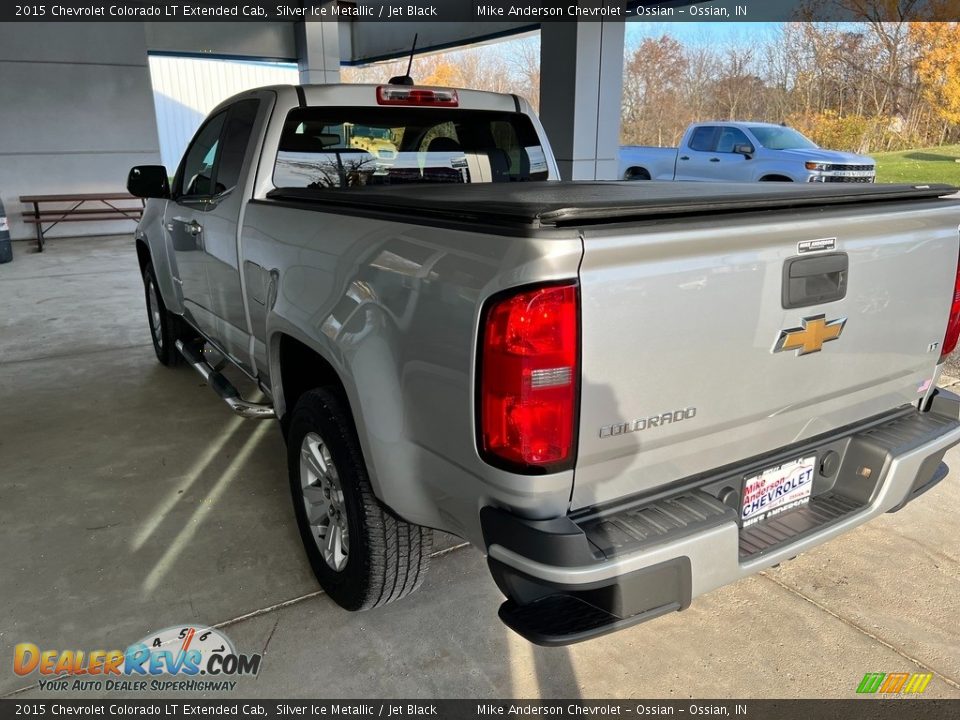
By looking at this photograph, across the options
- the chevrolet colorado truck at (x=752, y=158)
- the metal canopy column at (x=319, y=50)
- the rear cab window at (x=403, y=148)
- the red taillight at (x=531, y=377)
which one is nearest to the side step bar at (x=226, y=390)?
the rear cab window at (x=403, y=148)

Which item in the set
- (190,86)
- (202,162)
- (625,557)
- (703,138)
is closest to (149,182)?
(202,162)

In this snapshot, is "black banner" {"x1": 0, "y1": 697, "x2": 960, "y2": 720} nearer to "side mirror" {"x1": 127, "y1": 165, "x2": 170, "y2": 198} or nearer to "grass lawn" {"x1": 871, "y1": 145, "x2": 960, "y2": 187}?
"side mirror" {"x1": 127, "y1": 165, "x2": 170, "y2": 198}

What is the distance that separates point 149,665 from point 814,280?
2.36 metres

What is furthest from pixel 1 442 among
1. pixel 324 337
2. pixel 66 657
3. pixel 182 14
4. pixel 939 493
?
pixel 182 14

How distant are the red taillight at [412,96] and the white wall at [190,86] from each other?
19680 mm

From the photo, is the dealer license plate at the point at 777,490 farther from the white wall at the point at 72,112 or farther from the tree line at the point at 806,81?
the white wall at the point at 72,112

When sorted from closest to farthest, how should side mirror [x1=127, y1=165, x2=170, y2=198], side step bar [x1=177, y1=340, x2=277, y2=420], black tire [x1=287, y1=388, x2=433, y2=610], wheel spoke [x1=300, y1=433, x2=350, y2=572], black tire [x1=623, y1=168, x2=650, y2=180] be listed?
black tire [x1=287, y1=388, x2=433, y2=610]
wheel spoke [x1=300, y1=433, x2=350, y2=572]
side step bar [x1=177, y1=340, x2=277, y2=420]
side mirror [x1=127, y1=165, x2=170, y2=198]
black tire [x1=623, y1=168, x2=650, y2=180]

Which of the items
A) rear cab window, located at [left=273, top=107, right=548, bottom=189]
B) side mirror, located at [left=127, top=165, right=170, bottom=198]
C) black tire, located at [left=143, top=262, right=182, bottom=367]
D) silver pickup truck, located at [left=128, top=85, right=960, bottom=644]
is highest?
rear cab window, located at [left=273, top=107, right=548, bottom=189]

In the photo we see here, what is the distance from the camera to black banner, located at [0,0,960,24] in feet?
29.8

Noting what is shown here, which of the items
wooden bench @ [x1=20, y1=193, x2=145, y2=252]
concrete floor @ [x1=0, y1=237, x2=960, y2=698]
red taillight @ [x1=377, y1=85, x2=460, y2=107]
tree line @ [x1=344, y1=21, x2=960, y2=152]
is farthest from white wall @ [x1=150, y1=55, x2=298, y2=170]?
concrete floor @ [x1=0, y1=237, x2=960, y2=698]

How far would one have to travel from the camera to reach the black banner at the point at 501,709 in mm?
2107

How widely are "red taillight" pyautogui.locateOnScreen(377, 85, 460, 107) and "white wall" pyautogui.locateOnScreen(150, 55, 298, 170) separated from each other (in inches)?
775

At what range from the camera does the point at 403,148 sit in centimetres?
348

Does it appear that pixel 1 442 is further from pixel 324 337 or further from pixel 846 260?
pixel 846 260
